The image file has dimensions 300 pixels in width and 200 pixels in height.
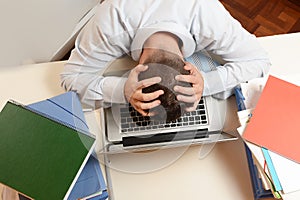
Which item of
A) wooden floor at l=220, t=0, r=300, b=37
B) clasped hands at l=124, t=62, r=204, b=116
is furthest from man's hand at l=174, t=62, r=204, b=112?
wooden floor at l=220, t=0, r=300, b=37

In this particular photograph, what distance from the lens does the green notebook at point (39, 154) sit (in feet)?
2.16

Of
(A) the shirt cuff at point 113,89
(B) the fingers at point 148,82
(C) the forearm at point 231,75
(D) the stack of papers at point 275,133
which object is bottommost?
(D) the stack of papers at point 275,133

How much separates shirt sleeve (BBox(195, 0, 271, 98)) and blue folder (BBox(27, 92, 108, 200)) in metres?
0.25

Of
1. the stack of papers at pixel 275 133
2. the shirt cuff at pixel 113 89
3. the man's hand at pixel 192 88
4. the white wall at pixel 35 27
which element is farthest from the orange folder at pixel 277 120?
the white wall at pixel 35 27

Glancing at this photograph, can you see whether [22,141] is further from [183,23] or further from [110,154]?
[183,23]

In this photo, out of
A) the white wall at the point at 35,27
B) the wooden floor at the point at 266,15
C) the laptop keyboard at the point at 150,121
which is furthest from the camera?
the wooden floor at the point at 266,15

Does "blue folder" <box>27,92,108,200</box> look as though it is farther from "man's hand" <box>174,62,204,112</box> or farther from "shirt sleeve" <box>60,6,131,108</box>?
"man's hand" <box>174,62,204,112</box>

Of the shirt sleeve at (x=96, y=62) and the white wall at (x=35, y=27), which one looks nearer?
the shirt sleeve at (x=96, y=62)

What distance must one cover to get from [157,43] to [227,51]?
151mm

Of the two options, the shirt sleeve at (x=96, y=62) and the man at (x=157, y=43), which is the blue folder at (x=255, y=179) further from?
the shirt sleeve at (x=96, y=62)

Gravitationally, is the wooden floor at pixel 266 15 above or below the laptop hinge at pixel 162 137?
below

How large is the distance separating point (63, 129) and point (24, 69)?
26cm

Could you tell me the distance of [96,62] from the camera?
85cm

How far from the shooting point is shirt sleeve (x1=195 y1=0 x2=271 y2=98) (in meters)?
0.83
